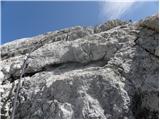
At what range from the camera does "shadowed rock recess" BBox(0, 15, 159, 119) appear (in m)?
13.2

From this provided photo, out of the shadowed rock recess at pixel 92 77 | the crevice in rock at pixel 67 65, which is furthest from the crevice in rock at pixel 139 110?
the crevice in rock at pixel 67 65

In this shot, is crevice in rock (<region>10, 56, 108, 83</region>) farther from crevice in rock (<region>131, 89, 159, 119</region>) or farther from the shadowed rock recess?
crevice in rock (<region>131, 89, 159, 119</region>)

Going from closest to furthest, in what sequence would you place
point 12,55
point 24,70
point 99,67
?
point 99,67
point 24,70
point 12,55

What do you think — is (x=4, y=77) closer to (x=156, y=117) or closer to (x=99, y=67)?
(x=99, y=67)

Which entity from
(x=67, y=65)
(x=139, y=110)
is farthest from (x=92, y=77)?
(x=67, y=65)

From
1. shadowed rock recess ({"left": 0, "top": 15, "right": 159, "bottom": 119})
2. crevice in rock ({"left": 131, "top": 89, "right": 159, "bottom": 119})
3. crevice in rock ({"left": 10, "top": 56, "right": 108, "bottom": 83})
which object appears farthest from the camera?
crevice in rock ({"left": 10, "top": 56, "right": 108, "bottom": 83})

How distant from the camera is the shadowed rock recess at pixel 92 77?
13242mm

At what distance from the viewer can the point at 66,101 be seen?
13500 millimetres

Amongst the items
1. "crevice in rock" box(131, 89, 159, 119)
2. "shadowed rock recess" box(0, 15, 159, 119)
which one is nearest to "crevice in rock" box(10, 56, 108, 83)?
"shadowed rock recess" box(0, 15, 159, 119)

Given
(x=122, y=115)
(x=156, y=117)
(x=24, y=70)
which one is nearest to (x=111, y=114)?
(x=122, y=115)

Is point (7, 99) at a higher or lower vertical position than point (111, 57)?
lower

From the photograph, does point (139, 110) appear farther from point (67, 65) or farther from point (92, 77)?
point (67, 65)

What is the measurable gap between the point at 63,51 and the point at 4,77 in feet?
9.35

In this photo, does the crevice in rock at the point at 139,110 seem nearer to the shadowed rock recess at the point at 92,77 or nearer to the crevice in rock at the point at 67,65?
the shadowed rock recess at the point at 92,77
